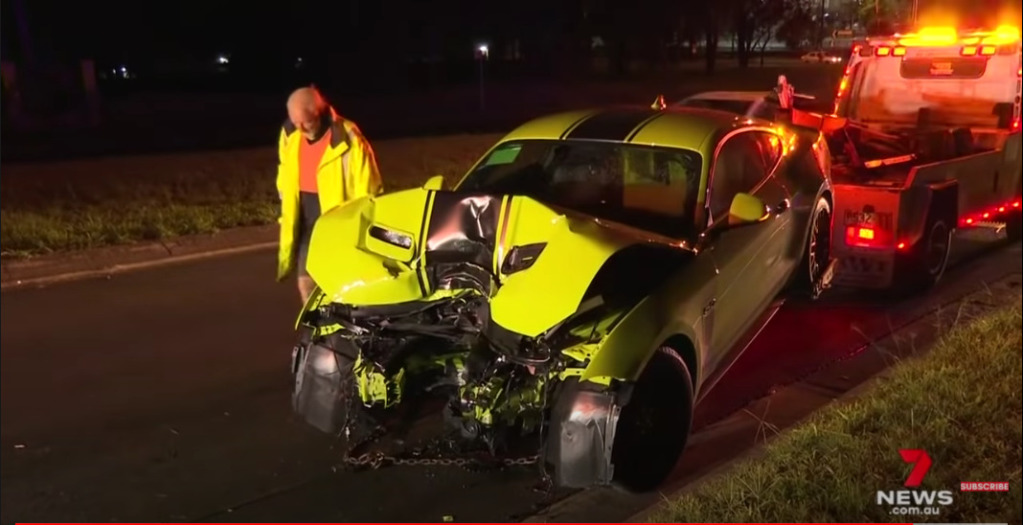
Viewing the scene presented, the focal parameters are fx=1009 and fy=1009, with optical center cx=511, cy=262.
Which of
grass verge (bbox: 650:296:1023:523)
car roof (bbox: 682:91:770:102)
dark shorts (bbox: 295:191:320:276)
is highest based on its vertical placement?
car roof (bbox: 682:91:770:102)

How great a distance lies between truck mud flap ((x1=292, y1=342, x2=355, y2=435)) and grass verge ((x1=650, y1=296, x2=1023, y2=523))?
4.93ft

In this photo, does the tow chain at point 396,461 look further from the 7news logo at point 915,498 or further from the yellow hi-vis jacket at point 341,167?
the 7news logo at point 915,498

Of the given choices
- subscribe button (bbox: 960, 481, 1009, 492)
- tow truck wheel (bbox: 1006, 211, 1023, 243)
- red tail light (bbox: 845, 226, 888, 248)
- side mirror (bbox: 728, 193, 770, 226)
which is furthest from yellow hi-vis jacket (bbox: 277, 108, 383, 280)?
tow truck wheel (bbox: 1006, 211, 1023, 243)

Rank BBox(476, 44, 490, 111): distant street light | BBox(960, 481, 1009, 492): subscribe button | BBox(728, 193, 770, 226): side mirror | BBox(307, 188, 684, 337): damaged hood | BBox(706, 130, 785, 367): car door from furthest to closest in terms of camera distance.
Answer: BBox(476, 44, 490, 111): distant street light
BBox(706, 130, 785, 367): car door
BBox(728, 193, 770, 226): side mirror
BBox(960, 481, 1009, 492): subscribe button
BBox(307, 188, 684, 337): damaged hood

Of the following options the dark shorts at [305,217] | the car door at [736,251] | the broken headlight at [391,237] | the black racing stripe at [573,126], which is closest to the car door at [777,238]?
the car door at [736,251]

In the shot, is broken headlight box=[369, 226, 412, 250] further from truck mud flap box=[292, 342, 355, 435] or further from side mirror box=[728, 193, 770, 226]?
side mirror box=[728, 193, 770, 226]

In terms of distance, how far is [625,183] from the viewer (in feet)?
15.8

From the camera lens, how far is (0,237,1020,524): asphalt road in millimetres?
4520

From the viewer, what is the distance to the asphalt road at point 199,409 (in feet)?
14.8

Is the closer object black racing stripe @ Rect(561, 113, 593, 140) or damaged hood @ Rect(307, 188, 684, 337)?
damaged hood @ Rect(307, 188, 684, 337)

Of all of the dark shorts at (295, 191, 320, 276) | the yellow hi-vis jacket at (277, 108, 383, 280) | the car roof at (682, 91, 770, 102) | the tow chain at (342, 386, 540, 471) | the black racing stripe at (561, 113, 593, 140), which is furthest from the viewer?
the dark shorts at (295, 191, 320, 276)

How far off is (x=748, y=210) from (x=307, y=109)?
8.28ft

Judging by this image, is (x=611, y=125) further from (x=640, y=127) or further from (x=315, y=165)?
(x=315, y=165)

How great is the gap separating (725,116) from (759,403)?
5.36 feet
